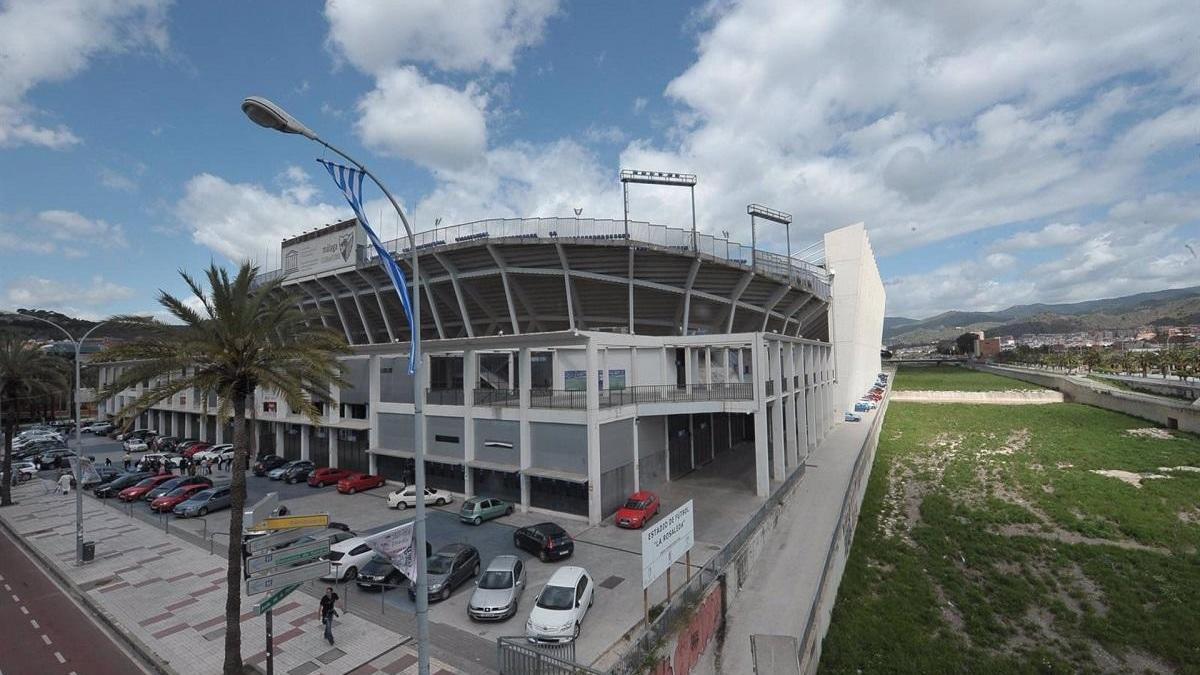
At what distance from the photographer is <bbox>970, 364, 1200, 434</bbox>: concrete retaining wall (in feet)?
165

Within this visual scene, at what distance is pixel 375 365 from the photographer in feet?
102

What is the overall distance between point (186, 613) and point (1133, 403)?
87409mm

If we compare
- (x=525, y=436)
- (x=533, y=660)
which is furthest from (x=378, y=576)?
(x=525, y=436)

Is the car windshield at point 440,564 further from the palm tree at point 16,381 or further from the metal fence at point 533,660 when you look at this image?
the palm tree at point 16,381

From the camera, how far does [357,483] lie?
29359 mm

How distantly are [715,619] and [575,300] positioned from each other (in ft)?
93.8

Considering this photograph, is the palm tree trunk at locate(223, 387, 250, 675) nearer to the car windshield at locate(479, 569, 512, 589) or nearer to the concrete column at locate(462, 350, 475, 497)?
the car windshield at locate(479, 569, 512, 589)

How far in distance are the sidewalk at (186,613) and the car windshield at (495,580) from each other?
2370mm

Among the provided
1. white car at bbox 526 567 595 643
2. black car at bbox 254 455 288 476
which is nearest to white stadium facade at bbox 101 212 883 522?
black car at bbox 254 455 288 476

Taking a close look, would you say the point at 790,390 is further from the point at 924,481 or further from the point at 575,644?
the point at 575,644

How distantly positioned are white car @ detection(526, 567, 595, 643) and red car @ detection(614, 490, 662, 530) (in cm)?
727

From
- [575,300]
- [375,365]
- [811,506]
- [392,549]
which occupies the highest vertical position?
[575,300]

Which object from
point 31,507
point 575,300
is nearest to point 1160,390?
point 575,300

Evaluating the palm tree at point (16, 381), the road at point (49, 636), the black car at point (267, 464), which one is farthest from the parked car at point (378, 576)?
the palm tree at point (16, 381)
